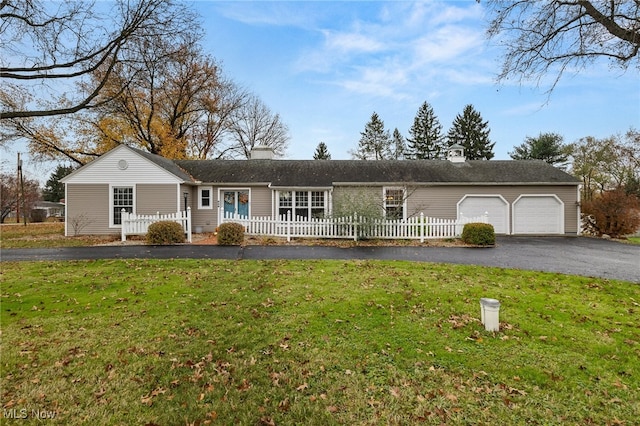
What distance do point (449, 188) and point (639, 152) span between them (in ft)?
80.8

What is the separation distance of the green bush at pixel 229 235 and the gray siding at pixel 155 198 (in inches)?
183

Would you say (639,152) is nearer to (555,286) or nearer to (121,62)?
(555,286)

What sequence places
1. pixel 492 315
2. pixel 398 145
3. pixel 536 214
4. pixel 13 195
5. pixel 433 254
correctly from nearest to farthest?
pixel 492 315 → pixel 433 254 → pixel 536 214 → pixel 13 195 → pixel 398 145

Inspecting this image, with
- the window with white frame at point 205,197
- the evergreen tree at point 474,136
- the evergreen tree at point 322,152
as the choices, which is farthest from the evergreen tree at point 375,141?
the window with white frame at point 205,197

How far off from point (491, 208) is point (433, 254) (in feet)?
30.6

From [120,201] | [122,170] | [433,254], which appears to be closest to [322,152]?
[122,170]

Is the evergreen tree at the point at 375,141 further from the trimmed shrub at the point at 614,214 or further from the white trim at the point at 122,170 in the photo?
the white trim at the point at 122,170

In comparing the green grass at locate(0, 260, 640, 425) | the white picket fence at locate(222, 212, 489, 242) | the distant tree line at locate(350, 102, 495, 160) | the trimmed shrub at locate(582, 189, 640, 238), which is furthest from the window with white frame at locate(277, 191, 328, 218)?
the distant tree line at locate(350, 102, 495, 160)

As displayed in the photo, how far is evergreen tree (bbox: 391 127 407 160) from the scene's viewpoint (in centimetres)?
4559

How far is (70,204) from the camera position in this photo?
1584 cm

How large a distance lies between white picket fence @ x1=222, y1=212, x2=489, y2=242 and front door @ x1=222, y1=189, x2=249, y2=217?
3.58m

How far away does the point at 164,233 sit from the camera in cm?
1335

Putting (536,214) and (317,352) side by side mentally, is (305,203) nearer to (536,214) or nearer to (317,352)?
(536,214)

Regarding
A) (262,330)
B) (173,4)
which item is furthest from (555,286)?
(173,4)
